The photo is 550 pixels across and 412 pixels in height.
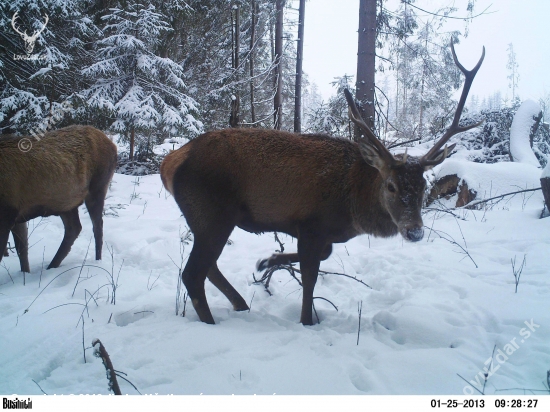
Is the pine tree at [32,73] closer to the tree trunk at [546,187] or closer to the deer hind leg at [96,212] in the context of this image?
the deer hind leg at [96,212]

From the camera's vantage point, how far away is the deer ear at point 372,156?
3359mm

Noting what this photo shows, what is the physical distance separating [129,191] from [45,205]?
4841 mm

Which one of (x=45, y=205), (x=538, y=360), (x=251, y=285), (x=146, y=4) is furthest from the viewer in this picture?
(x=146, y=4)

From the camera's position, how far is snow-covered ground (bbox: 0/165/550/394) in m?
2.22

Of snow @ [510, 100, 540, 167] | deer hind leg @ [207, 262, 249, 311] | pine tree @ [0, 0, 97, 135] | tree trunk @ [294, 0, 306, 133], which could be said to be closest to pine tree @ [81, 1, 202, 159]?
pine tree @ [0, 0, 97, 135]

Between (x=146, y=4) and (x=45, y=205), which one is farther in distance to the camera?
(x=146, y=4)

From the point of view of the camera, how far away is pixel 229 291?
3.74m

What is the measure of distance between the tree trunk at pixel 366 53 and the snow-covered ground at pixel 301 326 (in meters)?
4.23

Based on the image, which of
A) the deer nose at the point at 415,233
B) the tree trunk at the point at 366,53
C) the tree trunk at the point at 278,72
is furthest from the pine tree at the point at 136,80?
the deer nose at the point at 415,233

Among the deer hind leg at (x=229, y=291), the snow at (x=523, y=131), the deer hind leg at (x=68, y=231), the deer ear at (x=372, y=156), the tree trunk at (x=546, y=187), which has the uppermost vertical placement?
the snow at (x=523, y=131)

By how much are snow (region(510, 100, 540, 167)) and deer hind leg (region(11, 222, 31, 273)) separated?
11049 mm

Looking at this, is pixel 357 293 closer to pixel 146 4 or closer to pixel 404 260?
pixel 404 260
